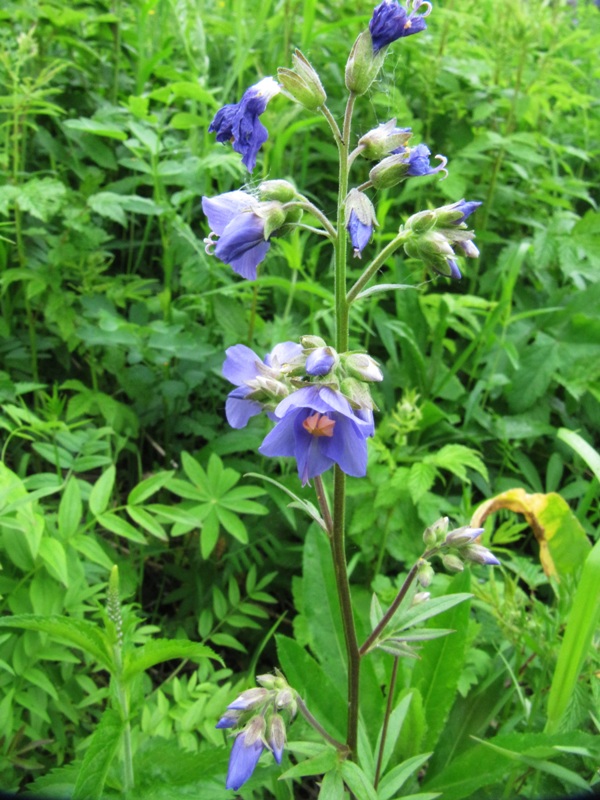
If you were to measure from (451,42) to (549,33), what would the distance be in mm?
549

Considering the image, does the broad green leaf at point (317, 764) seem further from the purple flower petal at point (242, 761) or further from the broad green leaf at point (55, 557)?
the broad green leaf at point (55, 557)

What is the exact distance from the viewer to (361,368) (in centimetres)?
124

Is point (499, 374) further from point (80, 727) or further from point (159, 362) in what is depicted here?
point (80, 727)

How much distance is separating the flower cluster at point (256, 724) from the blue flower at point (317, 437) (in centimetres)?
45

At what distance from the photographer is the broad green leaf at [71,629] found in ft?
4.11

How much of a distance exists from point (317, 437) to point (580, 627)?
0.72 meters

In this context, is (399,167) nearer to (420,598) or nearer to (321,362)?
(321,362)

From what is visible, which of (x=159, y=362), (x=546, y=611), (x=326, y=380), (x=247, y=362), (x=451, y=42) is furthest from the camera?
(x=451, y=42)

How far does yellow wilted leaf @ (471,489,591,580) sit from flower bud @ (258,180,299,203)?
115cm

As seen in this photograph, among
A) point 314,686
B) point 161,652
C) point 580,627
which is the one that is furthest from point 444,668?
point 161,652

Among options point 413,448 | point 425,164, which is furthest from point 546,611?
point 425,164

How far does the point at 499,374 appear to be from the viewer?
9.06 ft

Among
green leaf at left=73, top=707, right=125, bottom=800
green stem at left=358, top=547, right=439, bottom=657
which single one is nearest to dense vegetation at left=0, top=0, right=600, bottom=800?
green leaf at left=73, top=707, right=125, bottom=800

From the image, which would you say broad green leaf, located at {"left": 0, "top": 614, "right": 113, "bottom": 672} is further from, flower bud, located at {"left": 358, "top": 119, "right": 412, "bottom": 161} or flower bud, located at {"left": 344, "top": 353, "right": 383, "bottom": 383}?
flower bud, located at {"left": 358, "top": 119, "right": 412, "bottom": 161}
